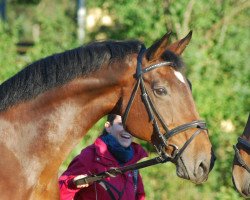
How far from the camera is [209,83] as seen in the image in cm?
905

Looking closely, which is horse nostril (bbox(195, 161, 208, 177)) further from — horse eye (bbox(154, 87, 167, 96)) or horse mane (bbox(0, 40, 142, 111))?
horse mane (bbox(0, 40, 142, 111))

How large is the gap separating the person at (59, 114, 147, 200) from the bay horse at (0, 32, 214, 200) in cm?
70

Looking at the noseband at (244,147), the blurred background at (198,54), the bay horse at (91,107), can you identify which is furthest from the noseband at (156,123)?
the blurred background at (198,54)

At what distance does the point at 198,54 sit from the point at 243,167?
14.6 feet

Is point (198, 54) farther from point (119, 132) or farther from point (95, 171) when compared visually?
point (95, 171)

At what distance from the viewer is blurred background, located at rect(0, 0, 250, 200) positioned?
8.00m

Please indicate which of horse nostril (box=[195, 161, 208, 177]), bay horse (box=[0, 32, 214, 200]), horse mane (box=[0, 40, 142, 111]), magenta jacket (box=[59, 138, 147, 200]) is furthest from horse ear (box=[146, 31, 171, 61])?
magenta jacket (box=[59, 138, 147, 200])

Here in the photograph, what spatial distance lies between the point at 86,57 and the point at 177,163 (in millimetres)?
906

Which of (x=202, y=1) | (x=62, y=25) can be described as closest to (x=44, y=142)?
(x=202, y=1)

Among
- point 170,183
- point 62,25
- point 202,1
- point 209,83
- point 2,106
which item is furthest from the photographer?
point 62,25

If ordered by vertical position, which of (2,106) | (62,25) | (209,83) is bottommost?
(2,106)

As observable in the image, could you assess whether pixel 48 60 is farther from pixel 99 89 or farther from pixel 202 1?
pixel 202 1

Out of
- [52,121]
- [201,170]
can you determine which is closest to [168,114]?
[201,170]

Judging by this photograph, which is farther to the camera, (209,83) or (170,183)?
(209,83)
